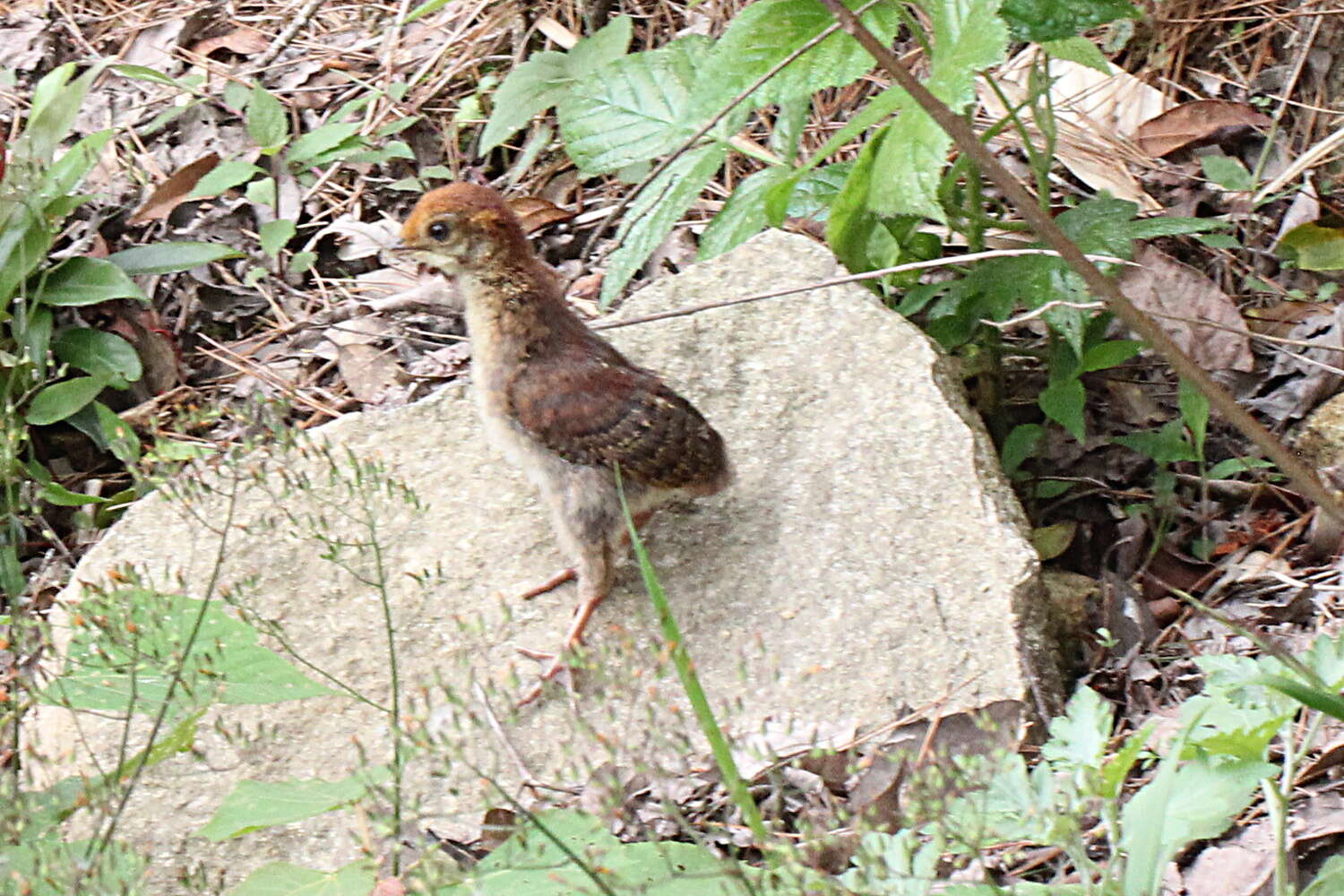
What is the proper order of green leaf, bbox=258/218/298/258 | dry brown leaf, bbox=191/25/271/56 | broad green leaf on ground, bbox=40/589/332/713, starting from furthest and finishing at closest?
1. dry brown leaf, bbox=191/25/271/56
2. green leaf, bbox=258/218/298/258
3. broad green leaf on ground, bbox=40/589/332/713

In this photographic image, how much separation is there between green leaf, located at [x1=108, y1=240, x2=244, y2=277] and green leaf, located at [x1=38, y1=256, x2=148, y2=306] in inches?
3.8

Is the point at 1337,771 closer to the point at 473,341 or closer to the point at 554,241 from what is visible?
the point at 473,341

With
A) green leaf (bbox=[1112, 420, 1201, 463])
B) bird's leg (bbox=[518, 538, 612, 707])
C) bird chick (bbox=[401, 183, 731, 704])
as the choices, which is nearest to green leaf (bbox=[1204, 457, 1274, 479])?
green leaf (bbox=[1112, 420, 1201, 463])

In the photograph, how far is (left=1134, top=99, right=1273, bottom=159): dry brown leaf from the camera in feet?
17.8

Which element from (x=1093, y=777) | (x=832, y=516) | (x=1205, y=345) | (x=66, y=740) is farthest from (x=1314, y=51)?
(x=66, y=740)

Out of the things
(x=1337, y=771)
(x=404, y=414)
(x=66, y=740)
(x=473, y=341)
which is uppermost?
(x=473, y=341)

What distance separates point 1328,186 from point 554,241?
9.45 feet

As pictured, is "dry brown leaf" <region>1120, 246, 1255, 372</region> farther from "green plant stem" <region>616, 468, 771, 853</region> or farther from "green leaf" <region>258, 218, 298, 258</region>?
"green leaf" <region>258, 218, 298, 258</region>

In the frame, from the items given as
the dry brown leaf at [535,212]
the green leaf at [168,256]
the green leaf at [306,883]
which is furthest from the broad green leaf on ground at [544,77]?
the green leaf at [306,883]

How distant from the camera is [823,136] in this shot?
575 centimetres

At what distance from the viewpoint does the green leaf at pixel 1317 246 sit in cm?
491

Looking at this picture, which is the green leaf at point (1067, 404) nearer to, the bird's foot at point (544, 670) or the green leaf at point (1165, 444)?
the green leaf at point (1165, 444)

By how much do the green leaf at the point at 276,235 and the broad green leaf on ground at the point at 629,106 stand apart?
159 centimetres

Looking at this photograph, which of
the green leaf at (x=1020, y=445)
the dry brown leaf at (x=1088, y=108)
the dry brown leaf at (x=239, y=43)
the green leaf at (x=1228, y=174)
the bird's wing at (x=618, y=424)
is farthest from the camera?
the dry brown leaf at (x=239, y=43)
